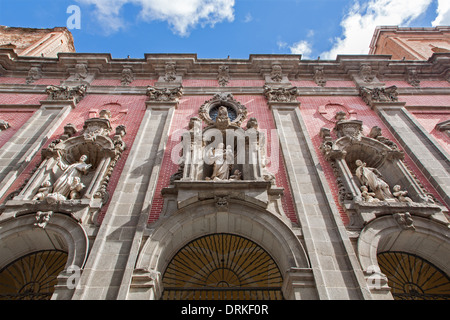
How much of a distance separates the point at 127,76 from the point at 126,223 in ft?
26.5

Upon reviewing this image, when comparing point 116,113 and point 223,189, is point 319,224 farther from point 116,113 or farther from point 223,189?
point 116,113

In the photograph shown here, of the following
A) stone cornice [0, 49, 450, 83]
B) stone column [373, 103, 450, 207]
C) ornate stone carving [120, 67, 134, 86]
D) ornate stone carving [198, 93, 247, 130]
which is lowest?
stone column [373, 103, 450, 207]

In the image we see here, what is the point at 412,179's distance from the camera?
7.41 metres

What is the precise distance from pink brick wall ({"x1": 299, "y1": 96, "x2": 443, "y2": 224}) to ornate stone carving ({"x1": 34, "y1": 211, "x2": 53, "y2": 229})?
7.07 meters

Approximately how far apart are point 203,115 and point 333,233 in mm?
5932

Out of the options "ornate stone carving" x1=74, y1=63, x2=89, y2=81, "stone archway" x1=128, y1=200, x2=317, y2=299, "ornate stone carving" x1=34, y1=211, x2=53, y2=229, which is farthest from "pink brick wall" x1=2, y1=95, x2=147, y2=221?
"stone archway" x1=128, y1=200, x2=317, y2=299

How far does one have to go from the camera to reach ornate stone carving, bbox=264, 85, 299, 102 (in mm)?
10680

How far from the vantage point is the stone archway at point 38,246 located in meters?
6.02

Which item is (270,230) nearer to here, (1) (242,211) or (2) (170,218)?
A: (1) (242,211)

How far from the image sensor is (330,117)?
10.3m

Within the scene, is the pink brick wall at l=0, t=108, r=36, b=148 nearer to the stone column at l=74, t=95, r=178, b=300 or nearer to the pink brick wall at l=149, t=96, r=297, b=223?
the stone column at l=74, t=95, r=178, b=300

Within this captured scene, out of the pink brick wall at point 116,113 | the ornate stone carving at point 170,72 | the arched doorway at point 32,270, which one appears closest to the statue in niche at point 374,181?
the pink brick wall at point 116,113

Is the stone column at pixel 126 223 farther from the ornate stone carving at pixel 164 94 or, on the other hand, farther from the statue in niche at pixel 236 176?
the statue in niche at pixel 236 176

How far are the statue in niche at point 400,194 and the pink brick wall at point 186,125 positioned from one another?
8.91 feet
